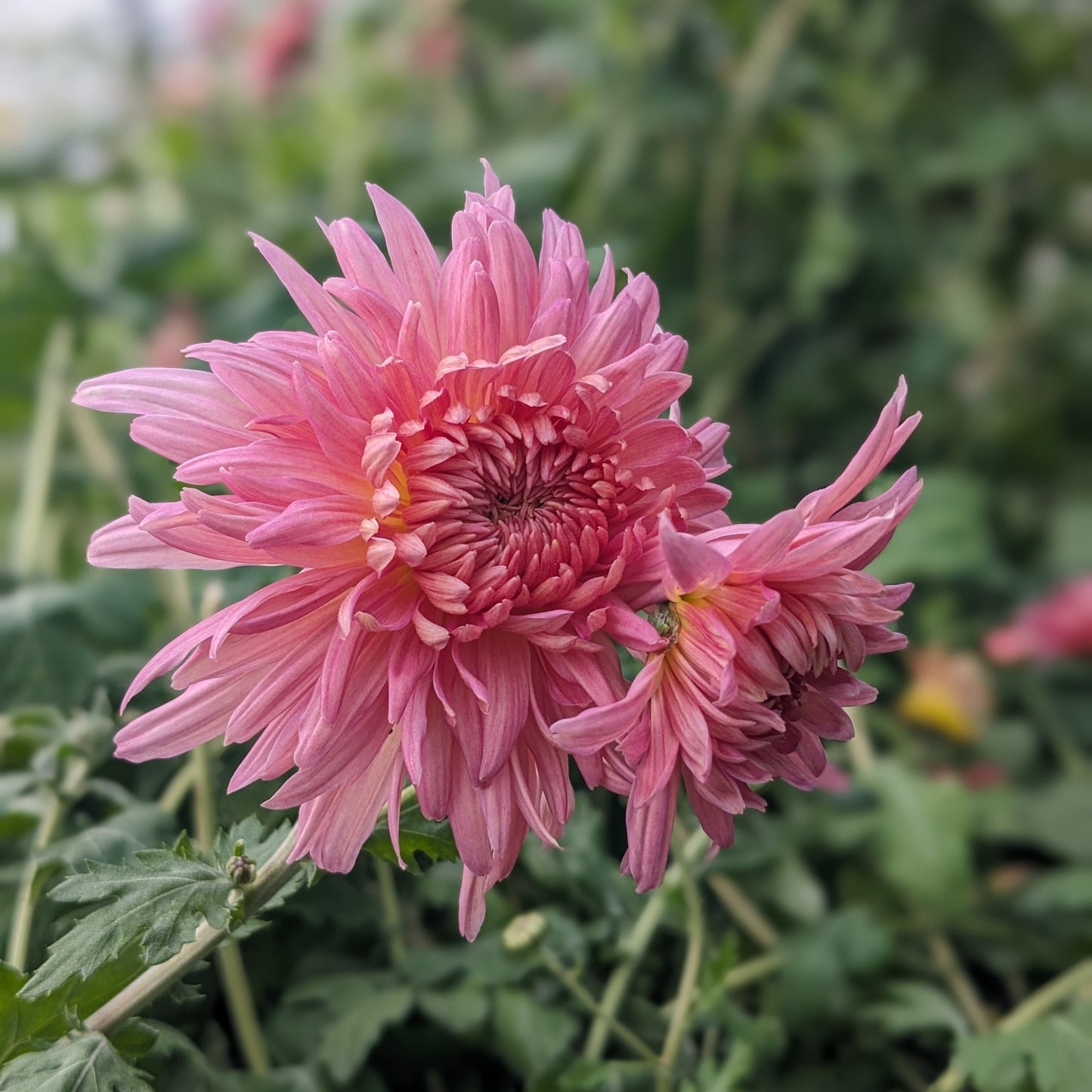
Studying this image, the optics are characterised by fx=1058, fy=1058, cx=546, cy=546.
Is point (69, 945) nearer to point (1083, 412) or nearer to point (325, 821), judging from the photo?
point (325, 821)

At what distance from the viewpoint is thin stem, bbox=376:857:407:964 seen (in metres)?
0.48

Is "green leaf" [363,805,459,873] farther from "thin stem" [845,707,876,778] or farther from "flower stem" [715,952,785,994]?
"thin stem" [845,707,876,778]

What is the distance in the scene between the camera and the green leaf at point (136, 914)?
319 mm

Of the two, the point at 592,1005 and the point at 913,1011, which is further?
the point at 913,1011

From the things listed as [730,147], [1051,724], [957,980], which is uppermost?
[730,147]

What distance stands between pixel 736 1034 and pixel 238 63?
152 cm

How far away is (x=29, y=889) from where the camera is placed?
405 millimetres

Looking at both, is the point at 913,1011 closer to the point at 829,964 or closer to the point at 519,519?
the point at 829,964

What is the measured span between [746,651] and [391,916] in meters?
0.27

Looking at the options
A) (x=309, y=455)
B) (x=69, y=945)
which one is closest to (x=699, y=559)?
(x=309, y=455)

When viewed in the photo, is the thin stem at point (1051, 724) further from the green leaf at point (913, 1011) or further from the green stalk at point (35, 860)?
the green stalk at point (35, 860)

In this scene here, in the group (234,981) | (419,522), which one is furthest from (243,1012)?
(419,522)

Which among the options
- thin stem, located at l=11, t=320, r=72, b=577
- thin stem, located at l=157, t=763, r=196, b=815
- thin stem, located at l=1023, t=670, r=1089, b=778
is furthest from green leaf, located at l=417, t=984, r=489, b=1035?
thin stem, located at l=1023, t=670, r=1089, b=778

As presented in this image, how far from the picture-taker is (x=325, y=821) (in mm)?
314
